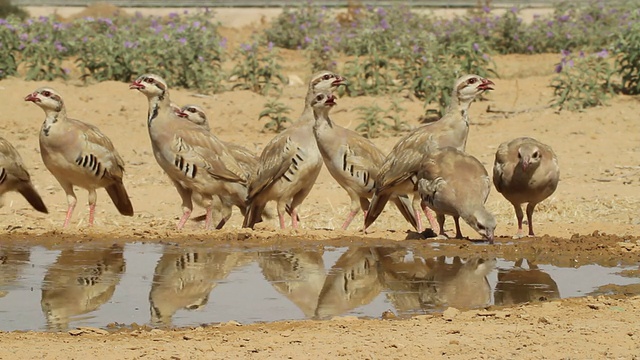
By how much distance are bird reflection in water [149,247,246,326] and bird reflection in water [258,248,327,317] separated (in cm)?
30

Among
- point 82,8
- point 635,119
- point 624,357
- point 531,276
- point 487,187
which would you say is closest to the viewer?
point 624,357

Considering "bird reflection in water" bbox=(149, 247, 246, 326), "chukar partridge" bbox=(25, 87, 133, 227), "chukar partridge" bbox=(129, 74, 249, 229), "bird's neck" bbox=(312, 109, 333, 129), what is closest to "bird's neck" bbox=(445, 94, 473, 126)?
"bird's neck" bbox=(312, 109, 333, 129)

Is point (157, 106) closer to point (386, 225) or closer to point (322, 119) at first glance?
point (322, 119)

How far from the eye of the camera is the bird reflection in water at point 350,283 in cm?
802

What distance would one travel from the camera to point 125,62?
70.5ft

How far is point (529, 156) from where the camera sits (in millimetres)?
11164

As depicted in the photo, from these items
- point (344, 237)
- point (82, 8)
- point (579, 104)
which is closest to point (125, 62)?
point (579, 104)

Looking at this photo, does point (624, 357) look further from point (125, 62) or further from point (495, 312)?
point (125, 62)

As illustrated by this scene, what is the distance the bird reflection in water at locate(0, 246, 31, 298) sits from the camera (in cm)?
862

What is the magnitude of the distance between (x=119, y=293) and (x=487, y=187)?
359cm

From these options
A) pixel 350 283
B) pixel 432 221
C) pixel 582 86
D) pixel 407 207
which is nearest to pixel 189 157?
pixel 407 207

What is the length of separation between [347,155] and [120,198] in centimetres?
283

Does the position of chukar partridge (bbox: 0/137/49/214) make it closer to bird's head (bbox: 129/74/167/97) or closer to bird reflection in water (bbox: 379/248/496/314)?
bird's head (bbox: 129/74/167/97)

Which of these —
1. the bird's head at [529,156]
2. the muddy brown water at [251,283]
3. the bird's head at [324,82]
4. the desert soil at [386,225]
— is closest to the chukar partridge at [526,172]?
the bird's head at [529,156]
